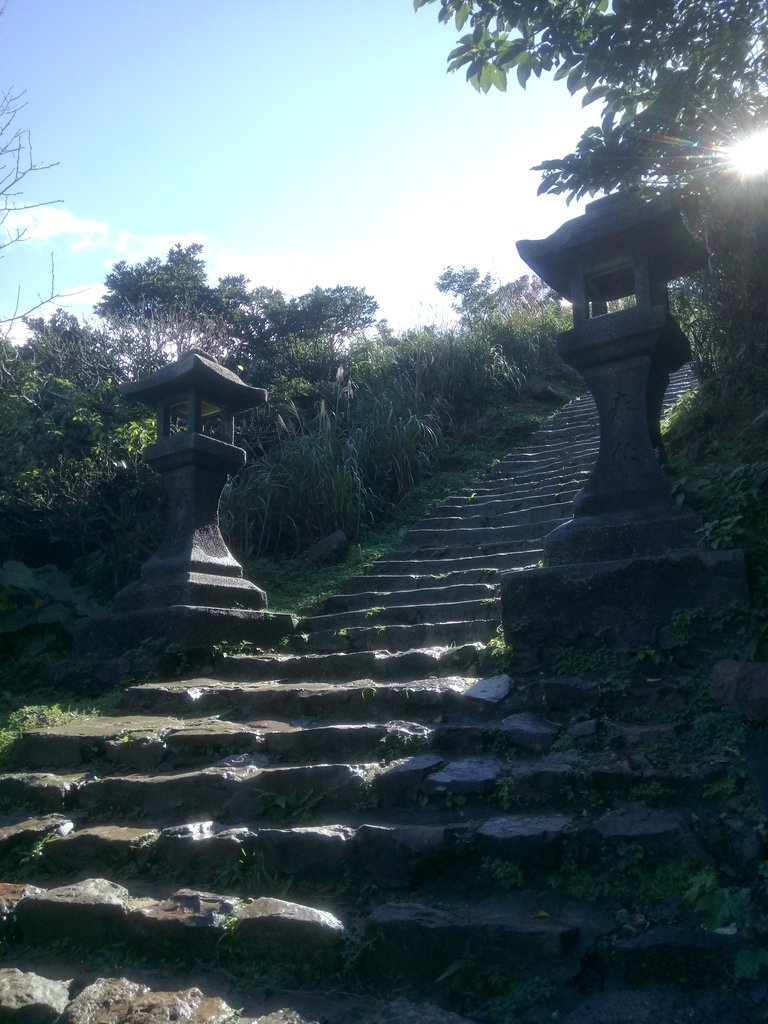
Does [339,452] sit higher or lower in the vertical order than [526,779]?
higher

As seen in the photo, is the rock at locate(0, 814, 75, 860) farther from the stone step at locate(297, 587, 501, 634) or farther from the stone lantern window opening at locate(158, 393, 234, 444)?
the stone lantern window opening at locate(158, 393, 234, 444)

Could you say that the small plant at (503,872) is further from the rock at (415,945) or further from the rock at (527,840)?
the rock at (415,945)

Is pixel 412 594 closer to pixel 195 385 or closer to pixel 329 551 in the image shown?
pixel 329 551

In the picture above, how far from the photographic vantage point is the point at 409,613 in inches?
228

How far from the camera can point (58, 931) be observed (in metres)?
3.27

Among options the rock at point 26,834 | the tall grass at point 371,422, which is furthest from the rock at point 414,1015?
the tall grass at point 371,422

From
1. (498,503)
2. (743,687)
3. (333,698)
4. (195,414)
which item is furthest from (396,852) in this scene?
(498,503)

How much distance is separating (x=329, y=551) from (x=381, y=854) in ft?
15.9

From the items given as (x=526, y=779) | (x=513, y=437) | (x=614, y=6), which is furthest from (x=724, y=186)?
(x=513, y=437)

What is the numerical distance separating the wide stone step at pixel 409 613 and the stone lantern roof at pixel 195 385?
177cm

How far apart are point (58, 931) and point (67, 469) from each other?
533 centimetres

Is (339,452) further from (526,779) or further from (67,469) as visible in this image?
(526,779)

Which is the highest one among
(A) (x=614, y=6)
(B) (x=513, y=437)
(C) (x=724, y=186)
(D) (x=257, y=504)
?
(A) (x=614, y=6)

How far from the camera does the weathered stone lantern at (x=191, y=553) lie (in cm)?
579
